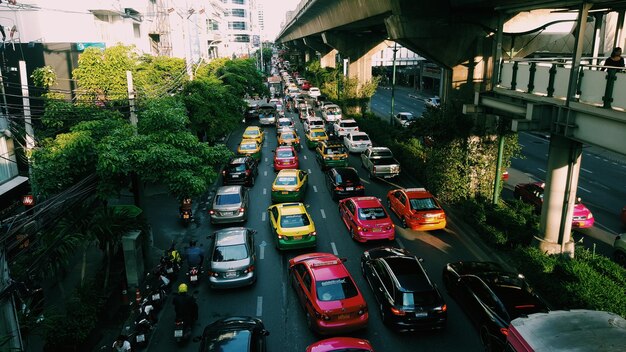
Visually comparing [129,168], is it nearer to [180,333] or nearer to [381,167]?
[180,333]

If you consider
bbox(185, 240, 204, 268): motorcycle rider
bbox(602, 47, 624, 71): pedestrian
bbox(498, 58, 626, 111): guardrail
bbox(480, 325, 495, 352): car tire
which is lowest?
bbox(480, 325, 495, 352): car tire

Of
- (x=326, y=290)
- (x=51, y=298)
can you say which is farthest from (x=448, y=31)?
(x=51, y=298)

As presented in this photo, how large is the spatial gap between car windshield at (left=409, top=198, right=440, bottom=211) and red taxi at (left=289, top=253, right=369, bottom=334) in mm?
7171

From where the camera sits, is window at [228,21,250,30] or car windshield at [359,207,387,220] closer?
car windshield at [359,207,387,220]

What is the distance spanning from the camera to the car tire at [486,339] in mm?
11242

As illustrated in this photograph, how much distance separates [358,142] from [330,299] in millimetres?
22850

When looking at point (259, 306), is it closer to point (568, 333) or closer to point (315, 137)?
point (568, 333)

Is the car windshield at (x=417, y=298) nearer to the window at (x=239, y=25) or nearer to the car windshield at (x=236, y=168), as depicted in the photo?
the car windshield at (x=236, y=168)

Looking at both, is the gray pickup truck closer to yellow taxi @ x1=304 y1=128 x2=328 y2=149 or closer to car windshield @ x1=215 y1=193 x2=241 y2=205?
yellow taxi @ x1=304 y1=128 x2=328 y2=149

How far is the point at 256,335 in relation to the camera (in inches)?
407

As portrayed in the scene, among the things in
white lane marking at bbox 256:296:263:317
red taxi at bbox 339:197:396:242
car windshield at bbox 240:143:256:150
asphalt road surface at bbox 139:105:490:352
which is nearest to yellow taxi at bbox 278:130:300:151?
car windshield at bbox 240:143:256:150

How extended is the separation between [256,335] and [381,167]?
1750cm

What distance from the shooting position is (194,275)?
15.3m

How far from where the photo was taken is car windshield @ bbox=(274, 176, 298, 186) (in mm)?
22984
